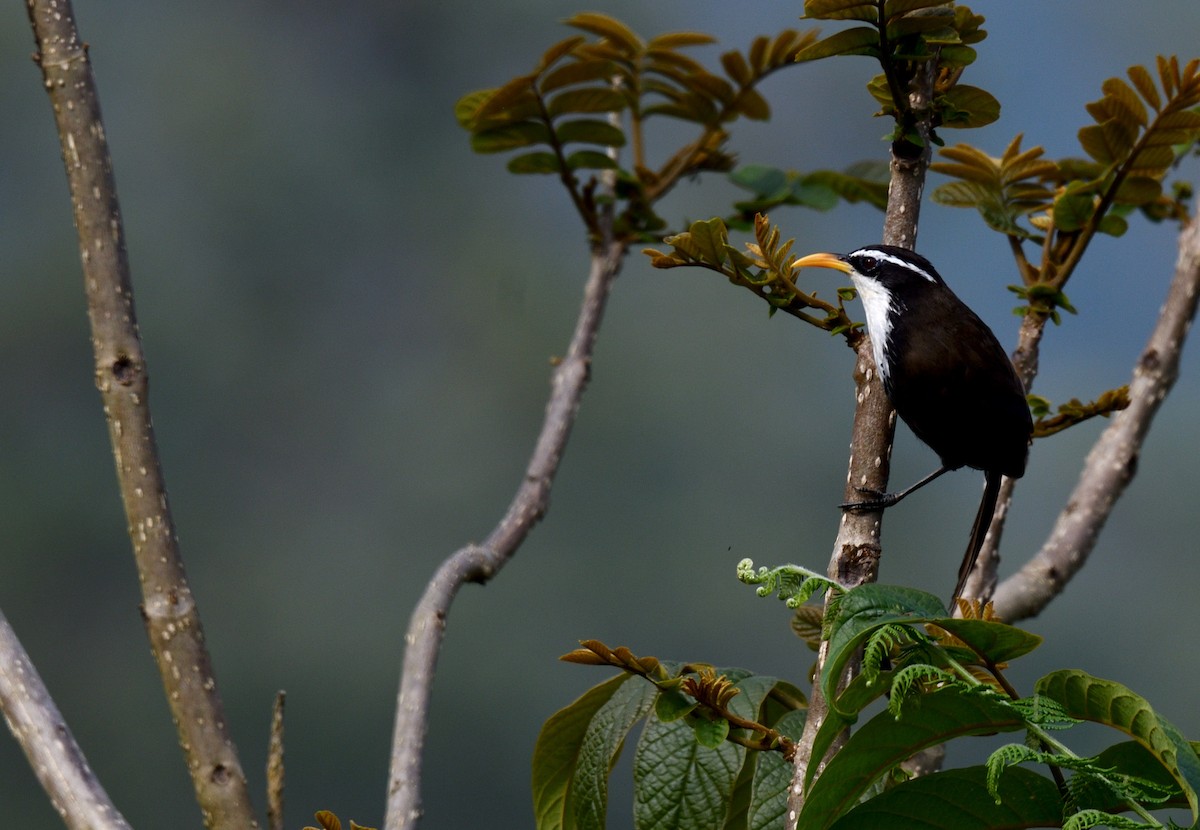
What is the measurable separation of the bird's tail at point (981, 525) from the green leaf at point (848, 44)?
22.8 inches

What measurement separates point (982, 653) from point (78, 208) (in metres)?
1.09

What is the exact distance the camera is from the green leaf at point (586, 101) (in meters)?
1.94

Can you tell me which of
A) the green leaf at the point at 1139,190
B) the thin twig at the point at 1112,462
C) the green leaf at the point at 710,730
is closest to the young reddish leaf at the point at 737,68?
the green leaf at the point at 1139,190

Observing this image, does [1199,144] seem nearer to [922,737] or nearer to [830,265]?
[830,265]

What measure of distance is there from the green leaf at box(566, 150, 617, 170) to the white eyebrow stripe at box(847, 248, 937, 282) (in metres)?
0.64

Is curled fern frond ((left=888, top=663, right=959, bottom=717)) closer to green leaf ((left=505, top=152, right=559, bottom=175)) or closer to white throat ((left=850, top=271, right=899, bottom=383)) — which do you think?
white throat ((left=850, top=271, right=899, bottom=383))

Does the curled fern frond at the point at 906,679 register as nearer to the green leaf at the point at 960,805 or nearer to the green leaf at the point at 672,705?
the green leaf at the point at 960,805

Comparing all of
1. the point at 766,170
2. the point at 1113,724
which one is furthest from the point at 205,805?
the point at 766,170

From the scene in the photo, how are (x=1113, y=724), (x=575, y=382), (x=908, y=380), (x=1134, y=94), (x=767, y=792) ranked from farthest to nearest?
(x=575, y=382), (x=1134, y=94), (x=908, y=380), (x=767, y=792), (x=1113, y=724)

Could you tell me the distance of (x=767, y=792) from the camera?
3.59ft

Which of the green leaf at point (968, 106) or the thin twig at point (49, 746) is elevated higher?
the green leaf at point (968, 106)

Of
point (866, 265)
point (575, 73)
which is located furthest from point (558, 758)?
point (575, 73)

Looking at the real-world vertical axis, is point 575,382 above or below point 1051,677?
above

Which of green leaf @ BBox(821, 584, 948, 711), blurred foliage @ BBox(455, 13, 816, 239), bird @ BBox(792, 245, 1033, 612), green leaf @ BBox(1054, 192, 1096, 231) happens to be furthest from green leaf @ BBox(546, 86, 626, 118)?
green leaf @ BBox(821, 584, 948, 711)
